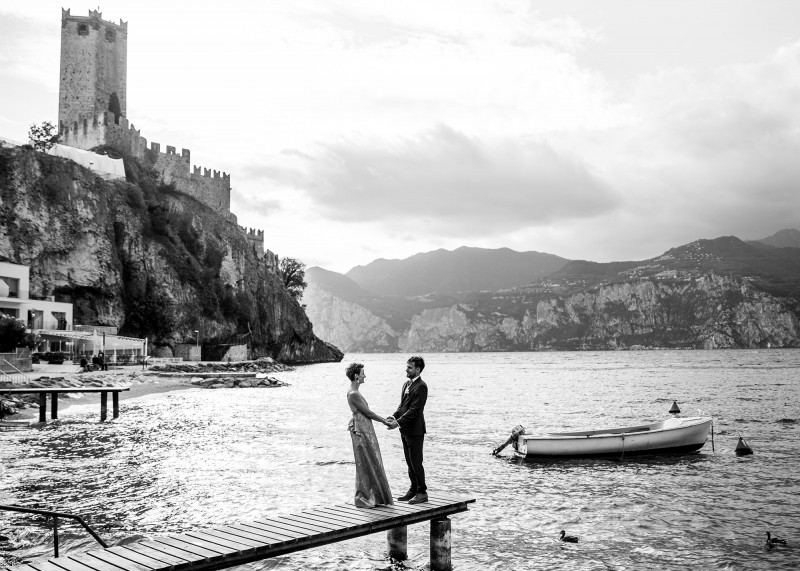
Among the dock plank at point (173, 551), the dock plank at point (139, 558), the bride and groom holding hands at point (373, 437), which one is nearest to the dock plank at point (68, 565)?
the dock plank at point (139, 558)

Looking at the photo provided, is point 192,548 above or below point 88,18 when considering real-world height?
below

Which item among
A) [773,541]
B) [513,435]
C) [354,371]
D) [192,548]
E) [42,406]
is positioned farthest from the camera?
[42,406]

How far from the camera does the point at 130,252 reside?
88562 mm

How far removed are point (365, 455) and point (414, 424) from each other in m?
1.27

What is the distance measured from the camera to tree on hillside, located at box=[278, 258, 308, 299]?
150500 mm

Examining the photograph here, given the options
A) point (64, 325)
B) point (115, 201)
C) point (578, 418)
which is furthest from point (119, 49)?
point (578, 418)

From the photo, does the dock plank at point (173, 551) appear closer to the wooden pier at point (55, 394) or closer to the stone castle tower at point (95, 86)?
the wooden pier at point (55, 394)

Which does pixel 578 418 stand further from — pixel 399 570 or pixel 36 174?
pixel 36 174

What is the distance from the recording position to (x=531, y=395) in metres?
64.1

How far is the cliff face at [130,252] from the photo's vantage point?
252 feet

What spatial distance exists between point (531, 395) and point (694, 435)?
36.9 meters

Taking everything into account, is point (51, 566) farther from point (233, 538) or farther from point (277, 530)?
point (277, 530)

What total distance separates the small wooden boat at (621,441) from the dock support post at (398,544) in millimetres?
13240

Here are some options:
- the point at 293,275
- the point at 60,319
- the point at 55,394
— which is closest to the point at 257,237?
the point at 293,275
